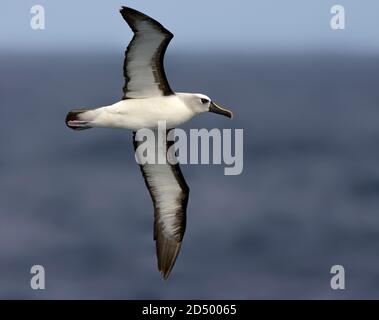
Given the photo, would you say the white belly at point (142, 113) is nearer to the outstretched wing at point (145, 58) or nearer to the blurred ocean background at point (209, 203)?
the outstretched wing at point (145, 58)

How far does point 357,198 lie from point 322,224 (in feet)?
7.33

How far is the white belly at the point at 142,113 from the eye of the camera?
14547 millimetres

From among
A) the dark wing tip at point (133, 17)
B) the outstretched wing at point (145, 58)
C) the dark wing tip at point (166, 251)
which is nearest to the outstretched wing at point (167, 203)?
the dark wing tip at point (166, 251)

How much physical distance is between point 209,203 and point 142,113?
1466 inches

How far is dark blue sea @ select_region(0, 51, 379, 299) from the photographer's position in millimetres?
40969

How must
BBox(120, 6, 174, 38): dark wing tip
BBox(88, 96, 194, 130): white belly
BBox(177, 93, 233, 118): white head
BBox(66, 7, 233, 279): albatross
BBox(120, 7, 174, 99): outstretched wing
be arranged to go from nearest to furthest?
BBox(120, 6, 174, 38): dark wing tip
BBox(120, 7, 174, 99): outstretched wing
BBox(66, 7, 233, 279): albatross
BBox(88, 96, 194, 130): white belly
BBox(177, 93, 233, 118): white head

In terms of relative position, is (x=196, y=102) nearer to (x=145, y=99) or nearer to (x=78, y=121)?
(x=145, y=99)

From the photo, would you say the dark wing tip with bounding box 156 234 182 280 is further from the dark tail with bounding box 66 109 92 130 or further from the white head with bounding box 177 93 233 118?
the dark tail with bounding box 66 109 92 130

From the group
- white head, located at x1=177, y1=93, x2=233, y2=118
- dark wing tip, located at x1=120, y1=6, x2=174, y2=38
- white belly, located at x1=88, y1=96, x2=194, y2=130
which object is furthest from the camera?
white head, located at x1=177, y1=93, x2=233, y2=118

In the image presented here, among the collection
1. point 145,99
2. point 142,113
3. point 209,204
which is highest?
point 209,204

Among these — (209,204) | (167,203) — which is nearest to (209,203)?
(209,204)

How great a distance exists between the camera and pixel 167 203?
632 inches

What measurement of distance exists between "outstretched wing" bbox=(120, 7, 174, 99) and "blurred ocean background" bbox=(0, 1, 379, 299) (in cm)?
1817

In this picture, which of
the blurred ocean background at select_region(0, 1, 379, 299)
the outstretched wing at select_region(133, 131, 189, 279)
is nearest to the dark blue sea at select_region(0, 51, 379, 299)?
the blurred ocean background at select_region(0, 1, 379, 299)
